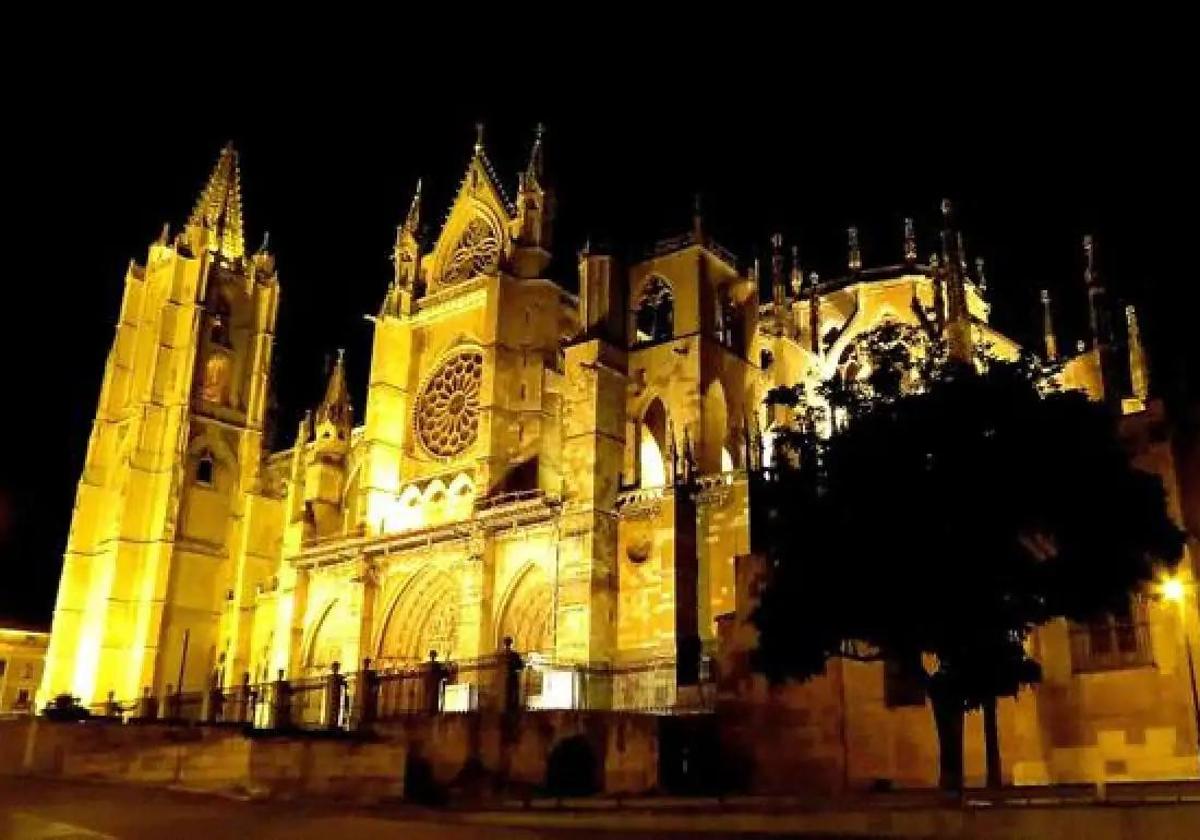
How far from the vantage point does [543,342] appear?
31.3 m

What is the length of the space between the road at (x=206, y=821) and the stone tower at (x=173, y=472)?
22775mm

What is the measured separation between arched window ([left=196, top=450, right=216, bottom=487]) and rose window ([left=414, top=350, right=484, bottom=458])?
1046cm

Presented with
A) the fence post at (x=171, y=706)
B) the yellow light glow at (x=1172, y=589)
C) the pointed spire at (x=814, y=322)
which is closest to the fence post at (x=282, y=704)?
the fence post at (x=171, y=706)

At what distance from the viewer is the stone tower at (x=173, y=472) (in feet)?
119

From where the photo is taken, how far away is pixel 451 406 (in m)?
32.9

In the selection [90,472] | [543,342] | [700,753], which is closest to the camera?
[700,753]

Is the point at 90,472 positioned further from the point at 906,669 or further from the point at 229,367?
the point at 906,669

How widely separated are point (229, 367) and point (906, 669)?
33.2 meters

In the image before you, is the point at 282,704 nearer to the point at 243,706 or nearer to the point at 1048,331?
the point at 243,706

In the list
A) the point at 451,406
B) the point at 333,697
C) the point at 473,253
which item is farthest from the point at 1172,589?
the point at 473,253

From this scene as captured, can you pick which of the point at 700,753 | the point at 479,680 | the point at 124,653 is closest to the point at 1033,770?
the point at 700,753

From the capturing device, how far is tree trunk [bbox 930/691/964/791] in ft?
42.0

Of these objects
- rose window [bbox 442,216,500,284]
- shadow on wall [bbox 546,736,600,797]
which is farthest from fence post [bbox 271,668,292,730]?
rose window [bbox 442,216,500,284]

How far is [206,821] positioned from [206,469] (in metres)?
30.3
